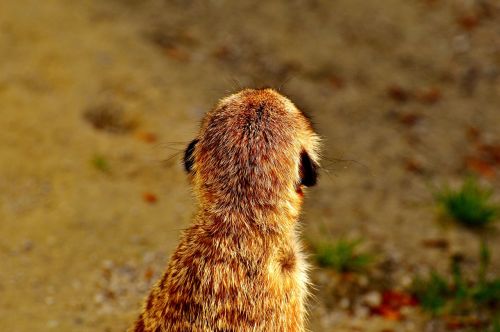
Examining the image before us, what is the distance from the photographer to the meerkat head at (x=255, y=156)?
104 inches

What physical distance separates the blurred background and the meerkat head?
0.59 meters

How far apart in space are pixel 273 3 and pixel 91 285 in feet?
13.3

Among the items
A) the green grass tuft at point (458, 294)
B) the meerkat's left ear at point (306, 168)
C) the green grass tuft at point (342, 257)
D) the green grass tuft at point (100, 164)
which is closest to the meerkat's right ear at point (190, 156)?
the meerkat's left ear at point (306, 168)

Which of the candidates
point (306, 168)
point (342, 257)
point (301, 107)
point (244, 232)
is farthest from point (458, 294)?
point (244, 232)

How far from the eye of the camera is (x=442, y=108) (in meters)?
6.47

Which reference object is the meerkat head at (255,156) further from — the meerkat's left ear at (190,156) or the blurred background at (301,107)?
the blurred background at (301,107)

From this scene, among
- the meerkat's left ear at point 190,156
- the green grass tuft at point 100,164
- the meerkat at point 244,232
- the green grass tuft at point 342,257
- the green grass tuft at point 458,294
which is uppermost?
the green grass tuft at point 100,164

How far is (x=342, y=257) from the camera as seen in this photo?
460cm

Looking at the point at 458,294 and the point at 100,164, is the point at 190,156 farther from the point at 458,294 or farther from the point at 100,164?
the point at 100,164

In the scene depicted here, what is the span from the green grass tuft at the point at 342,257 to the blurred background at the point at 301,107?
12 millimetres

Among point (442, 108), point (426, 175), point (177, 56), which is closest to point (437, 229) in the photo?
point (426, 175)

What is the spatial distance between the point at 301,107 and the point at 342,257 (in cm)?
102

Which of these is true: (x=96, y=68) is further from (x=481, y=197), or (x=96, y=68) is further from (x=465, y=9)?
(x=465, y=9)

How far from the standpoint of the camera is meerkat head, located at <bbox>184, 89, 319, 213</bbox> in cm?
263
